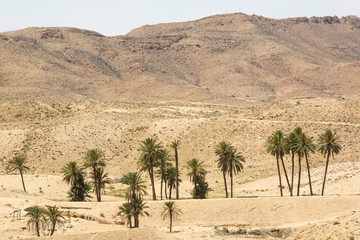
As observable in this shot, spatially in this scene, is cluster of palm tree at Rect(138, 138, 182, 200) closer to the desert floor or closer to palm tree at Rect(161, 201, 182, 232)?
the desert floor

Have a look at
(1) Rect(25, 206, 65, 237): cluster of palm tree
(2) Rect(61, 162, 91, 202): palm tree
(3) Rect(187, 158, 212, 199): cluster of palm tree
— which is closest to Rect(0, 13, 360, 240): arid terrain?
(1) Rect(25, 206, 65, 237): cluster of palm tree

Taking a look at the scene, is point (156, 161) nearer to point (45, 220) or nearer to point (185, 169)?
point (45, 220)

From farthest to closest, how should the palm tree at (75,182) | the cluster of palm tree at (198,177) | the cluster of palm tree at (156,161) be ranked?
1. the cluster of palm tree at (198,177)
2. the palm tree at (75,182)
3. the cluster of palm tree at (156,161)

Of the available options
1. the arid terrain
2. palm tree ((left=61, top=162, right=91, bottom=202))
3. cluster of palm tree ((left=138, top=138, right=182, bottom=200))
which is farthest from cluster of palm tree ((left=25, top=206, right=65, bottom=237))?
cluster of palm tree ((left=138, top=138, right=182, bottom=200))

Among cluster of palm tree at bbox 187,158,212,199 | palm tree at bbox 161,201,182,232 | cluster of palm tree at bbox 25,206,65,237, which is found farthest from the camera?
cluster of palm tree at bbox 187,158,212,199

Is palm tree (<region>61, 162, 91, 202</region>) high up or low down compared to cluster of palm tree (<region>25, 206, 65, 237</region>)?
up

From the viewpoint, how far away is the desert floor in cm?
4628

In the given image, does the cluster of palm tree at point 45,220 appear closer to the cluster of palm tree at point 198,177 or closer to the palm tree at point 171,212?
the palm tree at point 171,212

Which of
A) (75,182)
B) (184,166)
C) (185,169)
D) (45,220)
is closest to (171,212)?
(45,220)

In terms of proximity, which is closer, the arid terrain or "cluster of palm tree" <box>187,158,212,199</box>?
the arid terrain

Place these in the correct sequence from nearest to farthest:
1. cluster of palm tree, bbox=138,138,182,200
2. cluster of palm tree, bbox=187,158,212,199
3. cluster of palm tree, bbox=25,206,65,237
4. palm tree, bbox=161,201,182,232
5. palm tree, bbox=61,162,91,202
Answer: cluster of palm tree, bbox=25,206,65,237
palm tree, bbox=161,201,182,232
cluster of palm tree, bbox=138,138,182,200
palm tree, bbox=61,162,91,202
cluster of palm tree, bbox=187,158,212,199

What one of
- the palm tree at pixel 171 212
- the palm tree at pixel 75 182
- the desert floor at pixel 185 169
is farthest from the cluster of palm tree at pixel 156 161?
the palm tree at pixel 171 212

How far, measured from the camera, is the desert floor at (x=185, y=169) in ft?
152

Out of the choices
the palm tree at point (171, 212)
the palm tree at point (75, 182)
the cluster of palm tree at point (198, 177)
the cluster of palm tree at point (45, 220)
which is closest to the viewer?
the cluster of palm tree at point (45, 220)
